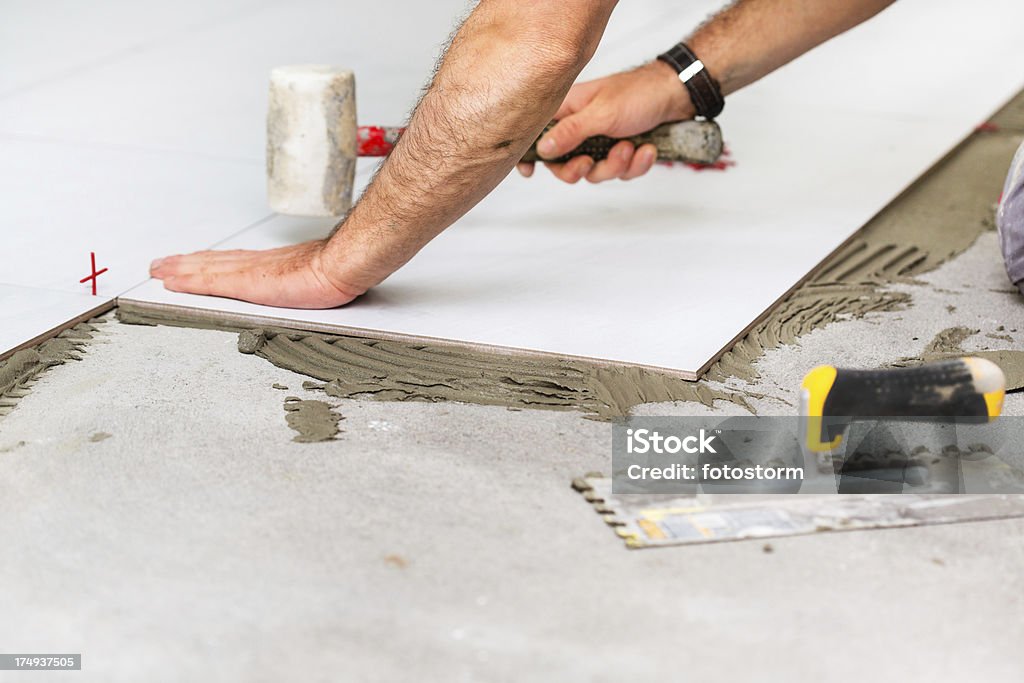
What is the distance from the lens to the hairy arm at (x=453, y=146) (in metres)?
1.85

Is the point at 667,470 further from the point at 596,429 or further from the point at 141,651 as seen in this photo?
the point at 141,651

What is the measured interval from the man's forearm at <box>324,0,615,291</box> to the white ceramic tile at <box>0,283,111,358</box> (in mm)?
446

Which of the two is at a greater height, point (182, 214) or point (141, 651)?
point (182, 214)

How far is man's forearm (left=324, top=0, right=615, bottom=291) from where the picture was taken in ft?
6.06

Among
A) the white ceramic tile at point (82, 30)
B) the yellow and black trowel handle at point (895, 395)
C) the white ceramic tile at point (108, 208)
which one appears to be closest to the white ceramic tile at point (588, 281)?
the white ceramic tile at point (108, 208)

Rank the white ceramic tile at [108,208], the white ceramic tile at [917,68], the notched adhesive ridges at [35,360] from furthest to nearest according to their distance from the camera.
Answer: the white ceramic tile at [917,68], the white ceramic tile at [108,208], the notched adhesive ridges at [35,360]

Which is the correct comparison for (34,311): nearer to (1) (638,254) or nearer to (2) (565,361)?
(2) (565,361)

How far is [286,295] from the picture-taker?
211cm

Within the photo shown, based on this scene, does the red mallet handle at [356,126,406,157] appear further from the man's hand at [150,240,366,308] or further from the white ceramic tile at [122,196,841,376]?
the man's hand at [150,240,366,308]

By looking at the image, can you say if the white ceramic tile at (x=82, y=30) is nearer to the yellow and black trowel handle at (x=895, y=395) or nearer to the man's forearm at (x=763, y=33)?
the man's forearm at (x=763, y=33)

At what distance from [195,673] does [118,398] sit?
2.25 ft

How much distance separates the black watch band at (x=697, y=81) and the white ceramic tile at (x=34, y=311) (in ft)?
4.18

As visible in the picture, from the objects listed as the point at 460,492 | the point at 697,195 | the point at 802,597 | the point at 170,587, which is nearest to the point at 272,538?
the point at 170,587

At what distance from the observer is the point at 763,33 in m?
2.64
